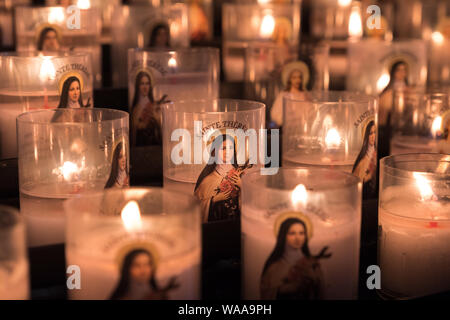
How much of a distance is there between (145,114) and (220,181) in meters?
0.32

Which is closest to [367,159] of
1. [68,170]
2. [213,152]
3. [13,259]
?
[213,152]

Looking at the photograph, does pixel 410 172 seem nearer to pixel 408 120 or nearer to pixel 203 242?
pixel 203 242

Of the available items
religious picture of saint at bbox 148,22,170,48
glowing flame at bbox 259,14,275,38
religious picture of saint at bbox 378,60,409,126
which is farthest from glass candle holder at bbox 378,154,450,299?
glowing flame at bbox 259,14,275,38

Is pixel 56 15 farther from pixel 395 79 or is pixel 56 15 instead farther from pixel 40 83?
pixel 395 79

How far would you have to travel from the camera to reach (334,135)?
1.23 metres

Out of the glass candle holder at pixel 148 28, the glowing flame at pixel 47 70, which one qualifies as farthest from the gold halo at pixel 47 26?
the glowing flame at pixel 47 70

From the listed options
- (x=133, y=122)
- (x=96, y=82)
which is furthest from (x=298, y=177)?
(x=96, y=82)

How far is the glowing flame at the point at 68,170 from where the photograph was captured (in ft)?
3.50

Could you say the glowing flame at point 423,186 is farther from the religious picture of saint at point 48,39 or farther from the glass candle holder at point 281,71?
the religious picture of saint at point 48,39

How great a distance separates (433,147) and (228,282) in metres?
0.56

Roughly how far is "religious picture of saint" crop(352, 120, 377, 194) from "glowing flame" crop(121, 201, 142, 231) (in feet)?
1.47

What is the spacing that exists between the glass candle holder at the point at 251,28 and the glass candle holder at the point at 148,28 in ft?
0.84

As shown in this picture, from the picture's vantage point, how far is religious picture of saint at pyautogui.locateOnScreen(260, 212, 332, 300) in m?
0.90

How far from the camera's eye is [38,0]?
2.39 metres
